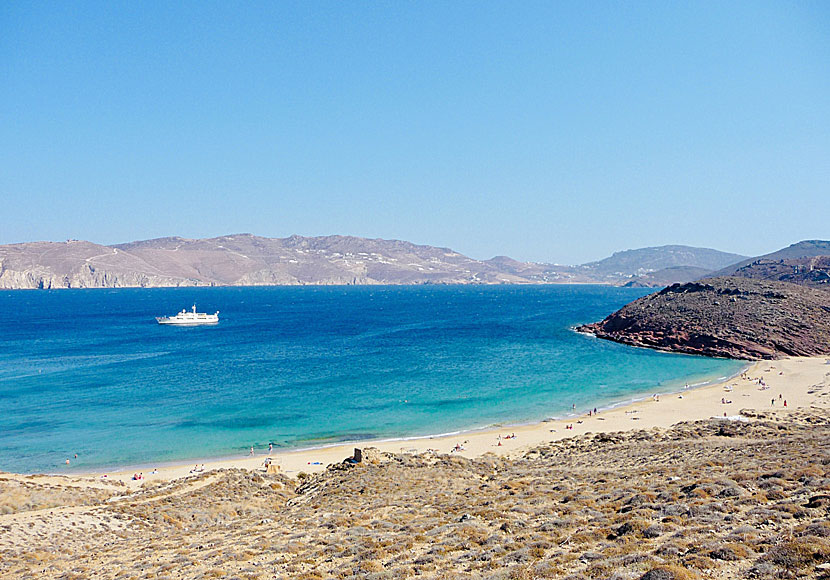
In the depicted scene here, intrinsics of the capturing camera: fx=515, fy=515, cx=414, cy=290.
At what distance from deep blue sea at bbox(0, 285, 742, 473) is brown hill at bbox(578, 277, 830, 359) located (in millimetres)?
6503

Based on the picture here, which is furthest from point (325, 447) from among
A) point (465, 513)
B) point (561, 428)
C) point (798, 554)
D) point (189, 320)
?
point (189, 320)

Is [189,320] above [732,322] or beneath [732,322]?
beneath

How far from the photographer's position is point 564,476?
23.8 metres

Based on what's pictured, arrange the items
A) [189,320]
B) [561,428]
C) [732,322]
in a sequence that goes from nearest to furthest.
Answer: [561,428] → [732,322] → [189,320]

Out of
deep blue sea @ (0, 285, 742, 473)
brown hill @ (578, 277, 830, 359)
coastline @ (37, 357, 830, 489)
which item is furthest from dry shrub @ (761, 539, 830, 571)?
brown hill @ (578, 277, 830, 359)

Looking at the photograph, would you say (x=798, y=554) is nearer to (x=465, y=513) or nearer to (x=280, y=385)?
(x=465, y=513)

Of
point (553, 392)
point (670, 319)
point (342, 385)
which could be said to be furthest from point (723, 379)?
point (342, 385)

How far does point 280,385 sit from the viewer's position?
2237 inches

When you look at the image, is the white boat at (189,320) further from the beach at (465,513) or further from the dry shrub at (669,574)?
the dry shrub at (669,574)

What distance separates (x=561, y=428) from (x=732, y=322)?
5473 centimetres

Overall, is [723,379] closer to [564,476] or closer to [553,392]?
[553,392]

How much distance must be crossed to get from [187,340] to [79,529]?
80571mm

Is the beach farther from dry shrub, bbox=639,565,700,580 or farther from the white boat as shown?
the white boat

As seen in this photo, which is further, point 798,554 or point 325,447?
point 325,447
